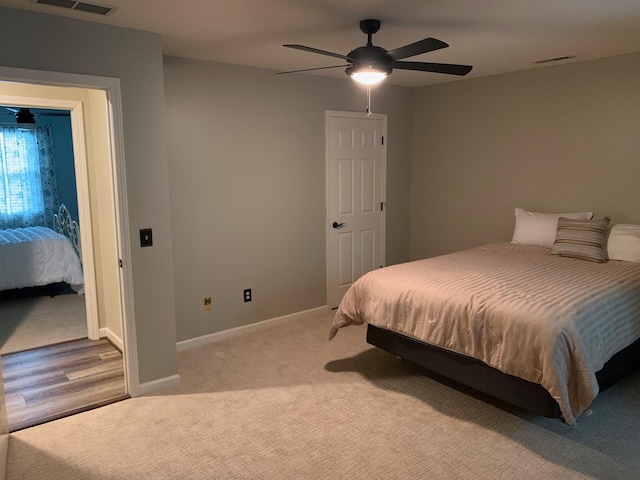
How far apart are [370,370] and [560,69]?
309 centimetres

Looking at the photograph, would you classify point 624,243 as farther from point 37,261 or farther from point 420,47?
point 37,261

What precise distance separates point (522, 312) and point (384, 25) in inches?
73.3

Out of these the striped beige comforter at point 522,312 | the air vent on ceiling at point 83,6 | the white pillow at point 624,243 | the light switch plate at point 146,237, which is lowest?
the striped beige comforter at point 522,312

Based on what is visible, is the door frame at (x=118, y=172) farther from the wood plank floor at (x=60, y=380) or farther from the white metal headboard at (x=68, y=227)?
the white metal headboard at (x=68, y=227)

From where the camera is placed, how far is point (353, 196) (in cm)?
499

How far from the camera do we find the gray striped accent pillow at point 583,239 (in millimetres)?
3750

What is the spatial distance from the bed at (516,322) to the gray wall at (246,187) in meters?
1.13

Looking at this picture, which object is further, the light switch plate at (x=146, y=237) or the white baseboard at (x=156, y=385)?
the white baseboard at (x=156, y=385)

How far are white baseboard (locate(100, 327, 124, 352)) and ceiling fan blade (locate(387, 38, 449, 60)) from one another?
3.12 metres

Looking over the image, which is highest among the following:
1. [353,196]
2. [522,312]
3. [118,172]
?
[118,172]

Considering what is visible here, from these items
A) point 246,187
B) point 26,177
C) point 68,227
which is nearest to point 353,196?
point 246,187

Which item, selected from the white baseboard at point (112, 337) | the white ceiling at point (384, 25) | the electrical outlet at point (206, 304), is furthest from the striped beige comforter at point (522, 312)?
the white baseboard at point (112, 337)

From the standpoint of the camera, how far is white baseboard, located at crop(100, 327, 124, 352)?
4016mm

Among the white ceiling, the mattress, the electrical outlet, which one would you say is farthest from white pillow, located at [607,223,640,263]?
the mattress
